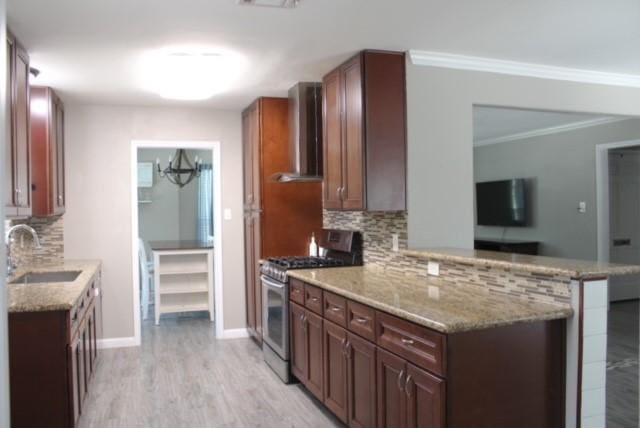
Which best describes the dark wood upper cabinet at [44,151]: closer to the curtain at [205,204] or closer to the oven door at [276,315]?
the oven door at [276,315]

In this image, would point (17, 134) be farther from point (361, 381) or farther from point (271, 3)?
point (361, 381)

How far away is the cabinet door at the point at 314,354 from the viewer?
3.28m

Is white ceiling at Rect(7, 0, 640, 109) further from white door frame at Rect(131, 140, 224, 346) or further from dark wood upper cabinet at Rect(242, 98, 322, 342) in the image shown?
white door frame at Rect(131, 140, 224, 346)

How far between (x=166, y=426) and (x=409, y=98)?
2533 mm

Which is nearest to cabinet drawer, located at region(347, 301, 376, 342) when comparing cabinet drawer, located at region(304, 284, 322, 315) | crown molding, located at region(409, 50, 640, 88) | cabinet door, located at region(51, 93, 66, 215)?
cabinet drawer, located at region(304, 284, 322, 315)

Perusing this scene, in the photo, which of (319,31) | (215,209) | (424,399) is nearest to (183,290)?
(215,209)

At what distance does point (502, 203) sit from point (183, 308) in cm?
468

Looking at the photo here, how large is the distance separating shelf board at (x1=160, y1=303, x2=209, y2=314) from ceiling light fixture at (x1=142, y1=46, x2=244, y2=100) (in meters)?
2.71

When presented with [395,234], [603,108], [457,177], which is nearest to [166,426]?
[395,234]

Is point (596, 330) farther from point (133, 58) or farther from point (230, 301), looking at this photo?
point (230, 301)

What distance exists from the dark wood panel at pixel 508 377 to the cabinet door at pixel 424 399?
4 cm

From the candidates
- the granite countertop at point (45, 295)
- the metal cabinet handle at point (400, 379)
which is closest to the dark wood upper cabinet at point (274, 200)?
the granite countertop at point (45, 295)

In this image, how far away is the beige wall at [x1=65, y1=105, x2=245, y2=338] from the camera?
16.1ft

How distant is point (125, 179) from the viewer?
503cm
